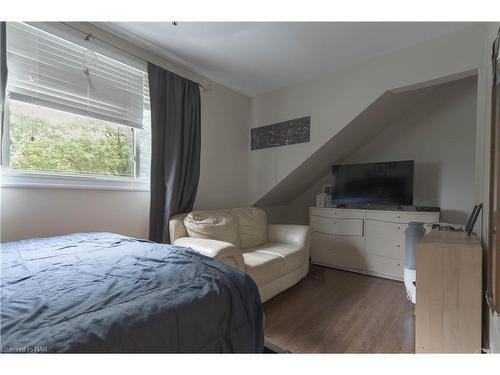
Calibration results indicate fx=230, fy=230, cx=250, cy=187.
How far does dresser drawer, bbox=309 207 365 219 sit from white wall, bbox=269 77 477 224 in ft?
2.72

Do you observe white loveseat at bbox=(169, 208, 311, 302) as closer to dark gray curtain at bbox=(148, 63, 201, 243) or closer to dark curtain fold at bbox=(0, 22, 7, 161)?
dark gray curtain at bbox=(148, 63, 201, 243)

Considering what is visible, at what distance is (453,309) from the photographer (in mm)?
1279

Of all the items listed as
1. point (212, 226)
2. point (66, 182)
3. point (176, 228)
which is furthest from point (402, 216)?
point (66, 182)

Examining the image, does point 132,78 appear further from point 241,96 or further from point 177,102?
point 241,96

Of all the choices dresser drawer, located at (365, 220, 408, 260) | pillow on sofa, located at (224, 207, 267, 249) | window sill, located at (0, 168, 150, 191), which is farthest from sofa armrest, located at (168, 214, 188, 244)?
dresser drawer, located at (365, 220, 408, 260)

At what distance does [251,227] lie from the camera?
2646 mm

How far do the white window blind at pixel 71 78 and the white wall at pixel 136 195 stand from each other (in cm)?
21

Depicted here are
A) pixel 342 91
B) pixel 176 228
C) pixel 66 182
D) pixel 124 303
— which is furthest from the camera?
pixel 342 91

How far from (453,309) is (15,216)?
8.83 feet

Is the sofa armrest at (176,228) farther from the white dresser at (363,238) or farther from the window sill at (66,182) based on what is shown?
the white dresser at (363,238)

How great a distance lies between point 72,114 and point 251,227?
1.92m

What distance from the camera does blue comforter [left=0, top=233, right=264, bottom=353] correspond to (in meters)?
0.58

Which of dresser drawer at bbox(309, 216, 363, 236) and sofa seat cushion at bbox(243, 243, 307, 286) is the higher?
dresser drawer at bbox(309, 216, 363, 236)

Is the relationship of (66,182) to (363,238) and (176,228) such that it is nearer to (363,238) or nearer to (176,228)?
(176,228)
